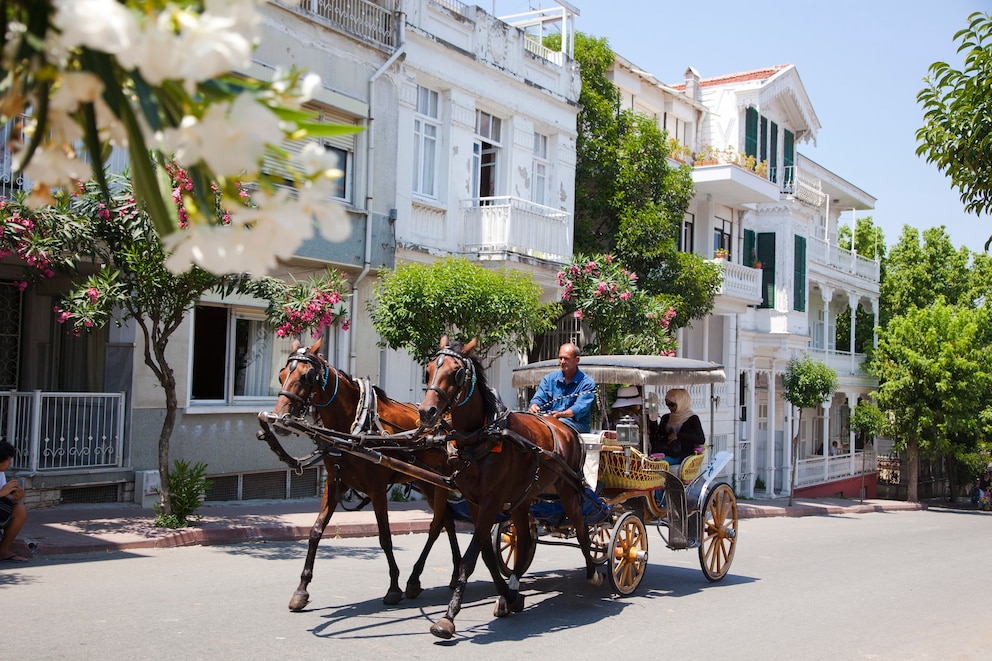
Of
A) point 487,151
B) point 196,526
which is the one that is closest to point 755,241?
point 487,151

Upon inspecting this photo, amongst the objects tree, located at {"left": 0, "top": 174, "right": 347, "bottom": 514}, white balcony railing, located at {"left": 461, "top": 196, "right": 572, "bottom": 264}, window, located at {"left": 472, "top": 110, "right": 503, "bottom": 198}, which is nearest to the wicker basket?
tree, located at {"left": 0, "top": 174, "right": 347, "bottom": 514}

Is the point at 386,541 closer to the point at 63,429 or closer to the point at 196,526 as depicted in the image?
the point at 196,526

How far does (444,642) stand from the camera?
286 inches

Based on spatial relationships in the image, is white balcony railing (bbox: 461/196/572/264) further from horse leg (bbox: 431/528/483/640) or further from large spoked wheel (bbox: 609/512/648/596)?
horse leg (bbox: 431/528/483/640)

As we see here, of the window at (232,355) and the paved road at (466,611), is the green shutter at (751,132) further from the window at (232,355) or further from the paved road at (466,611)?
the paved road at (466,611)

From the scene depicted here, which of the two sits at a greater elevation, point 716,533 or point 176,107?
point 176,107

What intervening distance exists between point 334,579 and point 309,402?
2.42 meters

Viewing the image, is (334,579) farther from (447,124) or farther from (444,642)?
(447,124)

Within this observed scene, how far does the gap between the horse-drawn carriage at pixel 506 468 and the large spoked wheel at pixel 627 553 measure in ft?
0.04

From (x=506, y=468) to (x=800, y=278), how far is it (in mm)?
25593

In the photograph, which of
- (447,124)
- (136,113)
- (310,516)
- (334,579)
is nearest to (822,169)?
(447,124)

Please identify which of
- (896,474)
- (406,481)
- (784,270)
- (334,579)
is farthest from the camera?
(896,474)

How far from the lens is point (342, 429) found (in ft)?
27.8

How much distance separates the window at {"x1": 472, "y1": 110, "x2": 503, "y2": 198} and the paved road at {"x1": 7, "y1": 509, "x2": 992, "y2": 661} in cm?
1005
